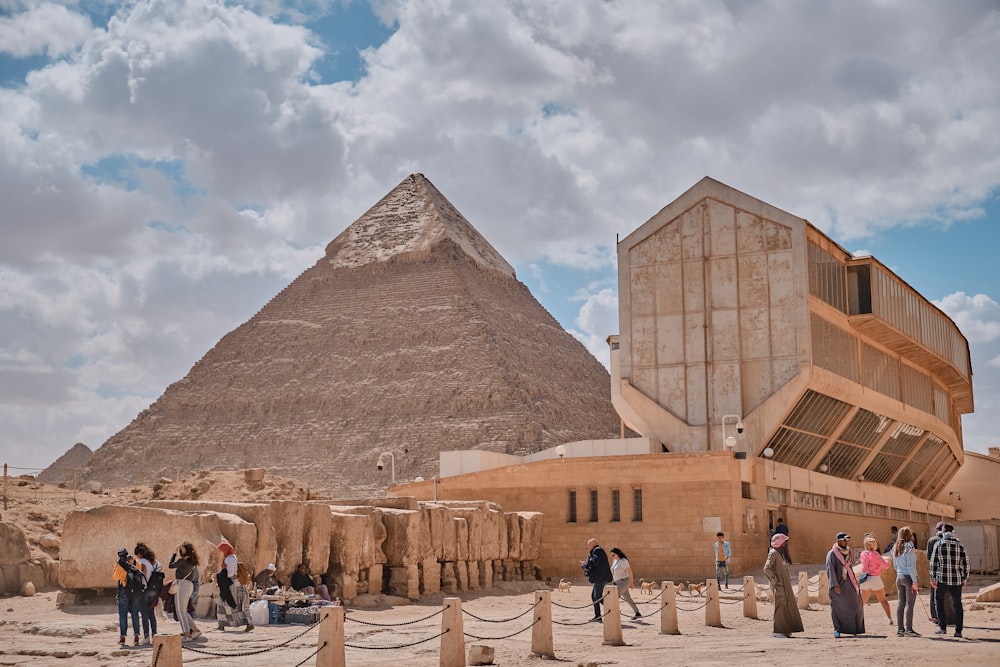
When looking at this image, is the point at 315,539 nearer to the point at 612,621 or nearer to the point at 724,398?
the point at 612,621

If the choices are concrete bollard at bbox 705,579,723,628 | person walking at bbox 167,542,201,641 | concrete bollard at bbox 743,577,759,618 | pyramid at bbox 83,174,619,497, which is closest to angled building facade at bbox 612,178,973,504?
concrete bollard at bbox 743,577,759,618

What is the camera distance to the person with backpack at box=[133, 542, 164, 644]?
1196cm

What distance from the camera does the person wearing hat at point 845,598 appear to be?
37.8 ft

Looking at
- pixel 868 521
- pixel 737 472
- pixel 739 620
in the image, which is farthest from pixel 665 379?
pixel 739 620

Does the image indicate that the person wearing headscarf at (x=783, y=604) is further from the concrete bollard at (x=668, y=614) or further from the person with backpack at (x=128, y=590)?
the person with backpack at (x=128, y=590)

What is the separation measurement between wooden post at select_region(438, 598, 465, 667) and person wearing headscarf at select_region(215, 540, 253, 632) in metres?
3.48

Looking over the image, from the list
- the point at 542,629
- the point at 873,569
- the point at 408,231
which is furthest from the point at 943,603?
the point at 408,231

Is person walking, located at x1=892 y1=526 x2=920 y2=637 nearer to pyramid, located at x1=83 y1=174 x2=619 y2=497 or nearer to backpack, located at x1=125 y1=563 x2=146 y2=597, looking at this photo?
backpack, located at x1=125 y1=563 x2=146 y2=597

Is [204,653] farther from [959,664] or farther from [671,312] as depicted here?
[671,312]

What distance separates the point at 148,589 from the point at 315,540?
3.77 m

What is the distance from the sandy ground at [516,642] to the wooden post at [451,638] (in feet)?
Answer: 2.19

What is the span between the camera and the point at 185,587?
12086 mm

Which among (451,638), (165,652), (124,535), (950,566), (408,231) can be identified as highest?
(408,231)

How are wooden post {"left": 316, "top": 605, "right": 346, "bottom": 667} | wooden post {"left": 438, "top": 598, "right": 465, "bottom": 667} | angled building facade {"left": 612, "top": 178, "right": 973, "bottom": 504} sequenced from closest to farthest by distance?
wooden post {"left": 316, "top": 605, "right": 346, "bottom": 667}
wooden post {"left": 438, "top": 598, "right": 465, "bottom": 667}
angled building facade {"left": 612, "top": 178, "right": 973, "bottom": 504}
